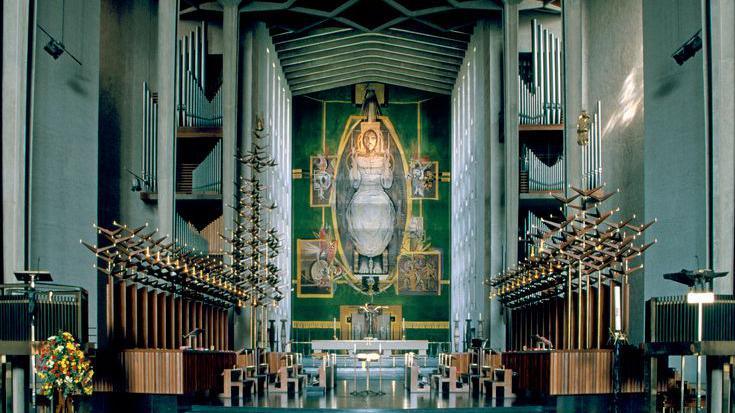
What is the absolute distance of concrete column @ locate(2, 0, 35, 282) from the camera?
585 inches

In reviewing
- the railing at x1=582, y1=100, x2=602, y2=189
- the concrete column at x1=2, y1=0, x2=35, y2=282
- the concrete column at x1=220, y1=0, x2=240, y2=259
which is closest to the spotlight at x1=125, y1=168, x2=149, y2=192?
the concrete column at x1=220, y1=0, x2=240, y2=259

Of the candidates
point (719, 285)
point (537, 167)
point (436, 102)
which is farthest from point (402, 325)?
point (719, 285)

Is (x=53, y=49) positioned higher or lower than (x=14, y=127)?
higher

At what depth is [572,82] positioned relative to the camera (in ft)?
74.5

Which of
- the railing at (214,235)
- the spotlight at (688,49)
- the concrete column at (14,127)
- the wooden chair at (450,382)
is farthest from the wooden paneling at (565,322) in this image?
the railing at (214,235)

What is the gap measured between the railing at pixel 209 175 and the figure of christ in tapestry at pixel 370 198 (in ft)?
37.5

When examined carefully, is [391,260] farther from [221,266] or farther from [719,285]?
[719,285]

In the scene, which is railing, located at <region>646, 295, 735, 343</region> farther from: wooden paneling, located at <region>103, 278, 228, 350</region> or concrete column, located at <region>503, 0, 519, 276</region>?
concrete column, located at <region>503, 0, 519, 276</region>

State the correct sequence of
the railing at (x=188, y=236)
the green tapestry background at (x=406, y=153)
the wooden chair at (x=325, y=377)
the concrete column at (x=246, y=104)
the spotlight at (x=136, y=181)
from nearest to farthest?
the wooden chair at (x=325, y=377), the spotlight at (x=136, y=181), the railing at (x=188, y=236), the concrete column at (x=246, y=104), the green tapestry background at (x=406, y=153)

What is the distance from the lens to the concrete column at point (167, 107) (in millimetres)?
22172

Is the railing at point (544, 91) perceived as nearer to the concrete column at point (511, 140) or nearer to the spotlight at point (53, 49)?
the concrete column at point (511, 140)

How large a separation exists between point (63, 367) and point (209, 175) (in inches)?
587

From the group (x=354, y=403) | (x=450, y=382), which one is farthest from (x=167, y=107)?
(x=354, y=403)

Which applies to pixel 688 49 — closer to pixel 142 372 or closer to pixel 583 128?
pixel 583 128
